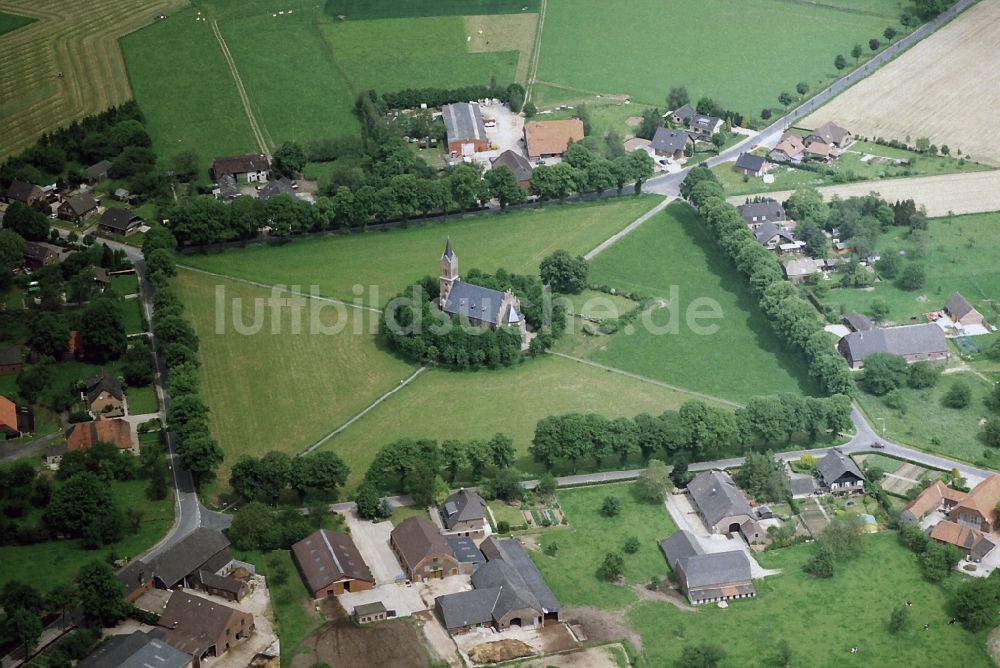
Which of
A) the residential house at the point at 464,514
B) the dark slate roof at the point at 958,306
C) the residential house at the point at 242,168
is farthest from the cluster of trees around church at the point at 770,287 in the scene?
the residential house at the point at 242,168

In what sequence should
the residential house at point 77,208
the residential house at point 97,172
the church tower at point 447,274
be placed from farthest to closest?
the residential house at point 97,172
the residential house at point 77,208
the church tower at point 447,274

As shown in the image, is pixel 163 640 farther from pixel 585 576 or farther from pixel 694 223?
pixel 694 223

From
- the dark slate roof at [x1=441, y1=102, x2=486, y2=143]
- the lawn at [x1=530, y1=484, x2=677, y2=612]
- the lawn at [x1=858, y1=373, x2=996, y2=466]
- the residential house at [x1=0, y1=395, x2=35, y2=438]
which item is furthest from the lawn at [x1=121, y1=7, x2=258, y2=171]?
the lawn at [x1=858, y1=373, x2=996, y2=466]

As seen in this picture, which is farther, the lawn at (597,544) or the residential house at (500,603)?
the lawn at (597,544)

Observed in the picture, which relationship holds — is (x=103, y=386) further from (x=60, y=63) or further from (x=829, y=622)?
(x=60, y=63)

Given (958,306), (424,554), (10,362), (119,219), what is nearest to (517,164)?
(119,219)

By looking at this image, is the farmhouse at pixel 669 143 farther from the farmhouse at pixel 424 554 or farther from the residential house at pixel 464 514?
the farmhouse at pixel 424 554
